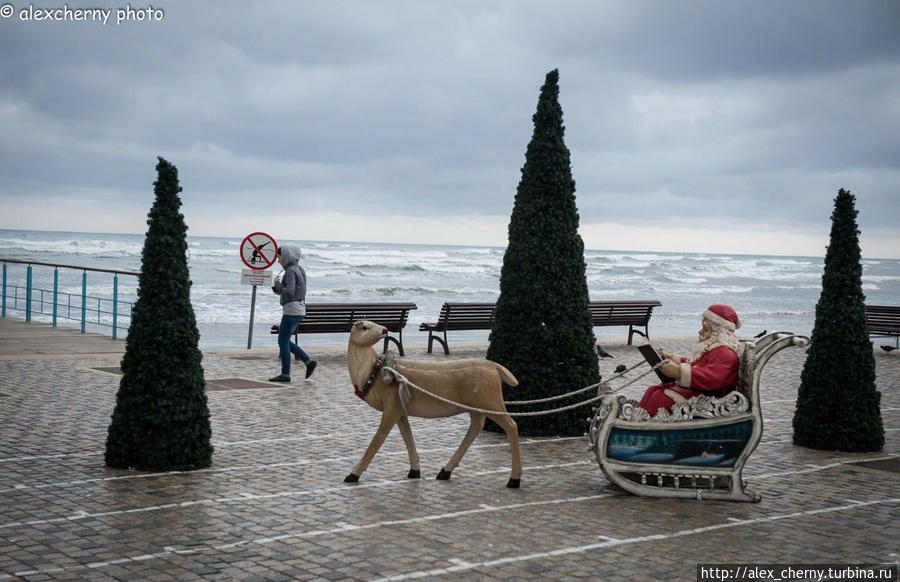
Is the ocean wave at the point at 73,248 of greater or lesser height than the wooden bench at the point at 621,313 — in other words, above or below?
above

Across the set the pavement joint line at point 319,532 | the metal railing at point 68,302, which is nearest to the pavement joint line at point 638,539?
the pavement joint line at point 319,532

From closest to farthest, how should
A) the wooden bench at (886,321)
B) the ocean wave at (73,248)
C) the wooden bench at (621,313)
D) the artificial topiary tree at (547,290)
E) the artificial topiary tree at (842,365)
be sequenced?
the artificial topiary tree at (842,365) → the artificial topiary tree at (547,290) → the wooden bench at (886,321) → the wooden bench at (621,313) → the ocean wave at (73,248)

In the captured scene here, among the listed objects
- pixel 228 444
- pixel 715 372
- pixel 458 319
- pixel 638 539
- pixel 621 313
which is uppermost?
pixel 715 372

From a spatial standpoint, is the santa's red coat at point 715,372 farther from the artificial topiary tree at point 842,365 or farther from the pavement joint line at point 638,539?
the artificial topiary tree at point 842,365

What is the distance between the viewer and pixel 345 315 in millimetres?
17031

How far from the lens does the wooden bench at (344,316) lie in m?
16.6

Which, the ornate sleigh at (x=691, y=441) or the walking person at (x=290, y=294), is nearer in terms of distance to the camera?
the ornate sleigh at (x=691, y=441)

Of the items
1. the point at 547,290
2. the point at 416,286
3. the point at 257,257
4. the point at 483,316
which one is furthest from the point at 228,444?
the point at 416,286

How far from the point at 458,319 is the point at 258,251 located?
4412 mm

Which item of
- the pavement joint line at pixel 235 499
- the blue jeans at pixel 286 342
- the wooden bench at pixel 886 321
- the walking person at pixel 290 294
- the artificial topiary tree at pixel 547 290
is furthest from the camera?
the wooden bench at pixel 886 321

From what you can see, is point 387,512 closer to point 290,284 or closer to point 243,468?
point 243,468

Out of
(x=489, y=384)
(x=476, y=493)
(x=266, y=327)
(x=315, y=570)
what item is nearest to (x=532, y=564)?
(x=315, y=570)

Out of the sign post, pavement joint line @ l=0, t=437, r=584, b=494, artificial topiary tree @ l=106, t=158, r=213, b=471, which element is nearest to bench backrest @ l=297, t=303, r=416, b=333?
the sign post

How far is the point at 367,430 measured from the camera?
9586 mm
